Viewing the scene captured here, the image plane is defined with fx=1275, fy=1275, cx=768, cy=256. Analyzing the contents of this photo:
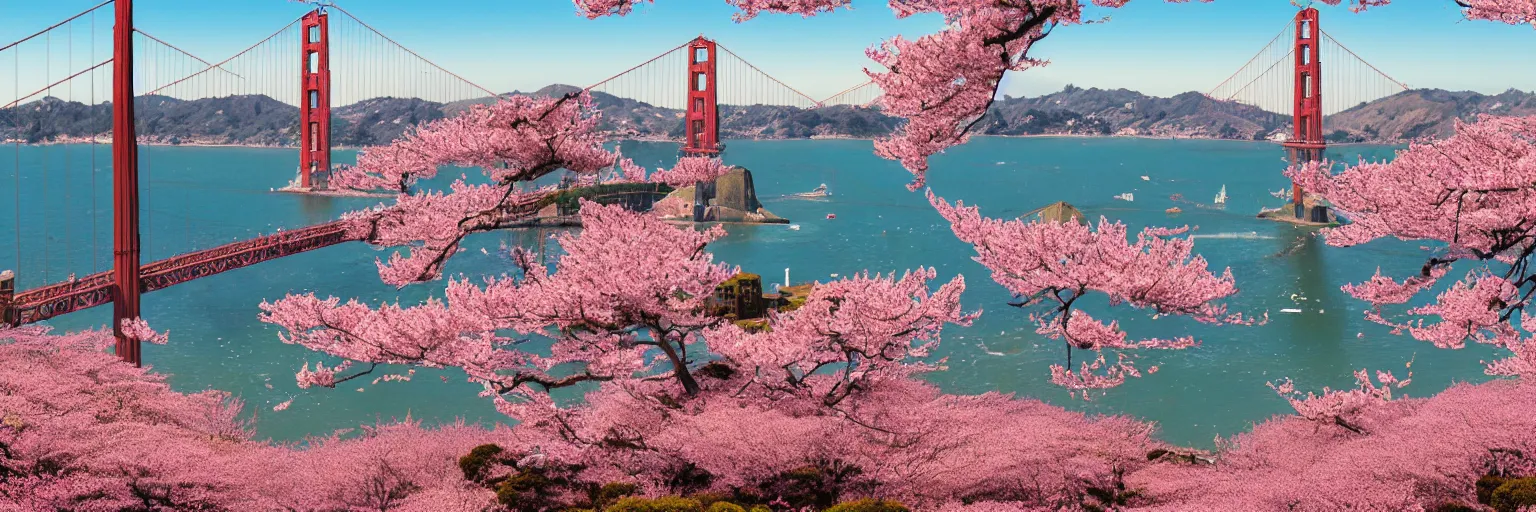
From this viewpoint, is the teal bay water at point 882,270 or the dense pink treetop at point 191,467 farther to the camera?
the teal bay water at point 882,270

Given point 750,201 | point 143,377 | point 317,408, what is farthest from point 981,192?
point 143,377

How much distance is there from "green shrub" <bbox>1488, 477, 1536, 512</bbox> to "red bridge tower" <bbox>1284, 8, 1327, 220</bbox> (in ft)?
246

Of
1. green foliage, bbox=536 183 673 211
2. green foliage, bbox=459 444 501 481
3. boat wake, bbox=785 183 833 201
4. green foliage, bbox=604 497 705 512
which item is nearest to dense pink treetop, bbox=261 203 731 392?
green foliage, bbox=459 444 501 481

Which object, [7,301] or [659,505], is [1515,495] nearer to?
[659,505]

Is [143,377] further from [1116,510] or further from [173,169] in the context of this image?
[173,169]

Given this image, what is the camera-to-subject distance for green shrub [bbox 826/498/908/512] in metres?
10.7

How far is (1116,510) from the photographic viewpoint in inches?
454

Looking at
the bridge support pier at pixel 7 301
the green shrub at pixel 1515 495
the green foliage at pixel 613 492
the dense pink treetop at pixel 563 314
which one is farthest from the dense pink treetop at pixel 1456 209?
the bridge support pier at pixel 7 301

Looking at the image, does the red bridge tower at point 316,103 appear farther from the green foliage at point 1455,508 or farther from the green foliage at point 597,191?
the green foliage at point 1455,508

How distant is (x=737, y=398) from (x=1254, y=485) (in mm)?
4793

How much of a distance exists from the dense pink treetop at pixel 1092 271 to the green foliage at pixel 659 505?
147 inches

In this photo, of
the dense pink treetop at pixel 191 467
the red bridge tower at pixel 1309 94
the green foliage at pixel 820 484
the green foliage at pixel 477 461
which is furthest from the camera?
the red bridge tower at pixel 1309 94

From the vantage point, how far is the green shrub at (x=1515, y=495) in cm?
1062

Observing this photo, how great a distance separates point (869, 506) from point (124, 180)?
57.6 feet
